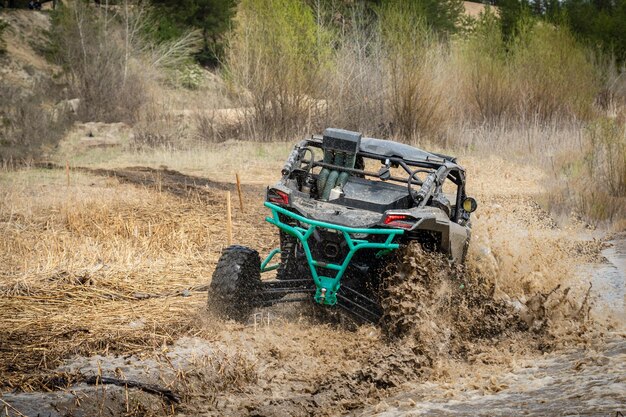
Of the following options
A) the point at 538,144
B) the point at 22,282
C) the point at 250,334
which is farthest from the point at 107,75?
the point at 250,334

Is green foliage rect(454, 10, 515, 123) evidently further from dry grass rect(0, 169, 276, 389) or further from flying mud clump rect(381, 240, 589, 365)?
flying mud clump rect(381, 240, 589, 365)

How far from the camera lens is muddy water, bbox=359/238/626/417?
19.4 feet

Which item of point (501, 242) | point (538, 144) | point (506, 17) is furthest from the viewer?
point (506, 17)

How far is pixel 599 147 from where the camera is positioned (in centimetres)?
1775

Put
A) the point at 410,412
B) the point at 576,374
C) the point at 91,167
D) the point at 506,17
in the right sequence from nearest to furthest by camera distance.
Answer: the point at 410,412 < the point at 576,374 < the point at 91,167 < the point at 506,17

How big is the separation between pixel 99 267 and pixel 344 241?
3.57 meters

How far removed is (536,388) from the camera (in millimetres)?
6566

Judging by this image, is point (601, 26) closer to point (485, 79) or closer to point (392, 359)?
point (485, 79)

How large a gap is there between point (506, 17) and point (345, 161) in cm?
3294

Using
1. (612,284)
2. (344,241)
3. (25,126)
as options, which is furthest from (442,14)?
(344,241)

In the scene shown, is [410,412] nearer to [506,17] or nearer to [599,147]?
[599,147]

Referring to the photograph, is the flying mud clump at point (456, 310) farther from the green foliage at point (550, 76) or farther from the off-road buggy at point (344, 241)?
the green foliage at point (550, 76)

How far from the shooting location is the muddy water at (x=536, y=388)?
590cm

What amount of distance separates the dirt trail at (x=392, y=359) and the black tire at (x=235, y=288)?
0.41 ft
